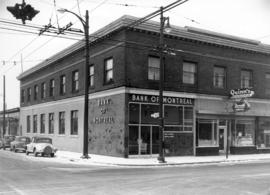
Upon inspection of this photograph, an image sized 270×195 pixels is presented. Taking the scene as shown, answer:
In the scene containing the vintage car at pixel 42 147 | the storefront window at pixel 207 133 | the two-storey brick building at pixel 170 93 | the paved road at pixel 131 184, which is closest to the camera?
the paved road at pixel 131 184

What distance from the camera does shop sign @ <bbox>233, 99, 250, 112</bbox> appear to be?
3111 centimetres

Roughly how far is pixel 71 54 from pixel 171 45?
36.2ft

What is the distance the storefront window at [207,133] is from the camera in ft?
103

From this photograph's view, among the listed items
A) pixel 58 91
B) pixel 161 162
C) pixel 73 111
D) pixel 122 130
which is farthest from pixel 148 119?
pixel 58 91

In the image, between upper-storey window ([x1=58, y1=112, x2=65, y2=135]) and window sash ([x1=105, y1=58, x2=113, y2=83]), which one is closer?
window sash ([x1=105, y1=58, x2=113, y2=83])

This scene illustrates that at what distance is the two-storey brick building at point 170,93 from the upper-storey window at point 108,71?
8 cm

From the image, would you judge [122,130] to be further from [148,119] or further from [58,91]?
[58,91]

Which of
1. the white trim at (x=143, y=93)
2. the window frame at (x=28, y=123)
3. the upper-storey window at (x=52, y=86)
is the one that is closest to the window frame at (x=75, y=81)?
the white trim at (x=143, y=93)

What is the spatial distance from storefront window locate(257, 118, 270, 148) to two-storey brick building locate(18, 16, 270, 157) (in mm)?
89

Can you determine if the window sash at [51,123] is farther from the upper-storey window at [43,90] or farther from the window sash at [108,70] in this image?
the window sash at [108,70]

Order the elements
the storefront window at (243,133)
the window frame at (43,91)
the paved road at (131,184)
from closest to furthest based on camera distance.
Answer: the paved road at (131,184) → the storefront window at (243,133) → the window frame at (43,91)

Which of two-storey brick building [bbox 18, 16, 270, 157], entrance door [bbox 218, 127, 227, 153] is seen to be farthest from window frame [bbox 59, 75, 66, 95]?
entrance door [bbox 218, 127, 227, 153]

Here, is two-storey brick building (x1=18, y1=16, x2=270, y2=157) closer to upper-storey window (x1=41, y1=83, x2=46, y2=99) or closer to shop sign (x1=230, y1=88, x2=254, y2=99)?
shop sign (x1=230, y1=88, x2=254, y2=99)

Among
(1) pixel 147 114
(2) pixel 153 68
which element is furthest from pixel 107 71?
(1) pixel 147 114
